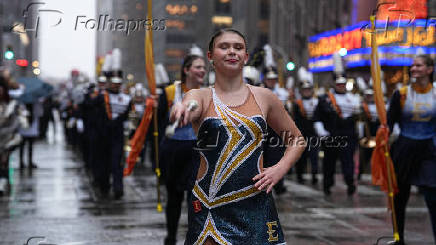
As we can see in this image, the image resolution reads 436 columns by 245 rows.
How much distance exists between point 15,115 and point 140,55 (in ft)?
562

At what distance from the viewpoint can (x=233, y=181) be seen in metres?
4.16

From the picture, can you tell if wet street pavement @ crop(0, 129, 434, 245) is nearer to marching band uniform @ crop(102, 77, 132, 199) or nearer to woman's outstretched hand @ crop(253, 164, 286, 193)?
marching band uniform @ crop(102, 77, 132, 199)

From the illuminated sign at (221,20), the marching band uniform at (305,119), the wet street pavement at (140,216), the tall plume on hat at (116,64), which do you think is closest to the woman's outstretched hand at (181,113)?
the wet street pavement at (140,216)

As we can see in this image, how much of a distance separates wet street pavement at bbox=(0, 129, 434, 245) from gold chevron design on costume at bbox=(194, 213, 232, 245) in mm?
3917

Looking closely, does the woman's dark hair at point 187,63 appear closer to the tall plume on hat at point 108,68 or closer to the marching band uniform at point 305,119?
the tall plume on hat at point 108,68

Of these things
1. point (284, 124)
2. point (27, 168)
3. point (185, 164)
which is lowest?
point (27, 168)

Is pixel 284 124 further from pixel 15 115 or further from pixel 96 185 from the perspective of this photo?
pixel 96 185

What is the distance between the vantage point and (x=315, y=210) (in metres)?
10.8

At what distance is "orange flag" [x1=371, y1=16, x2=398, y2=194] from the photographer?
7.66 m

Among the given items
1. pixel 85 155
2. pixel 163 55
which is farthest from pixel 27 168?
pixel 163 55

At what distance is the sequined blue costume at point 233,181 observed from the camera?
13.5ft

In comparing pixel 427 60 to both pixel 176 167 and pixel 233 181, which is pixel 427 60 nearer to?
pixel 176 167

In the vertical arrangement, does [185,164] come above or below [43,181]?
above

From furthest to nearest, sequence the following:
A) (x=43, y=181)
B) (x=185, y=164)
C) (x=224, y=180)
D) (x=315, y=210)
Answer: (x=43, y=181) < (x=315, y=210) < (x=185, y=164) < (x=224, y=180)
